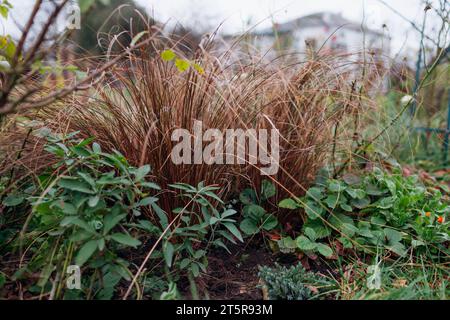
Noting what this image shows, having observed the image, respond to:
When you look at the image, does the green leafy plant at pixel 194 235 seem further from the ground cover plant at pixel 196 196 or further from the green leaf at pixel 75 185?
the green leaf at pixel 75 185

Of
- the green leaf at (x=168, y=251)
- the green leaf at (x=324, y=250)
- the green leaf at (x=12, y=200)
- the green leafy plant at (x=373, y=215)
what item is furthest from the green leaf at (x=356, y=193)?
the green leaf at (x=12, y=200)

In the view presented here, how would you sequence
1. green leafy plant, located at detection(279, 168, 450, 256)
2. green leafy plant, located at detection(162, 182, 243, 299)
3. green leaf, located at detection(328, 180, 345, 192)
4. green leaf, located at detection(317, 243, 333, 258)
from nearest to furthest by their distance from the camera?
green leafy plant, located at detection(162, 182, 243, 299), green leaf, located at detection(317, 243, 333, 258), green leafy plant, located at detection(279, 168, 450, 256), green leaf, located at detection(328, 180, 345, 192)

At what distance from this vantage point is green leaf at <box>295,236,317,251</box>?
1.62 meters

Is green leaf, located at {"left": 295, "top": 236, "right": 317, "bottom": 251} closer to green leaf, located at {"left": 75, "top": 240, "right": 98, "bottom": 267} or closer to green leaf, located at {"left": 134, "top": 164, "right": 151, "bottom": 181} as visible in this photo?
green leaf, located at {"left": 134, "top": 164, "right": 151, "bottom": 181}

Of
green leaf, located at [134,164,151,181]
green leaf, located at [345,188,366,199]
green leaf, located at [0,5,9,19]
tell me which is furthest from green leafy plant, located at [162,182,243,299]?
green leaf, located at [0,5,9,19]

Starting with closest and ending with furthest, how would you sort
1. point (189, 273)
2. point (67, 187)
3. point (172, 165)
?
point (67, 187) → point (189, 273) → point (172, 165)

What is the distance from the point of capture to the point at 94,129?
5.74 feet

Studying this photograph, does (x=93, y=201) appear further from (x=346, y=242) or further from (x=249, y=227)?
(x=346, y=242)

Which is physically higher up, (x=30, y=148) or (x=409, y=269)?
(x=30, y=148)

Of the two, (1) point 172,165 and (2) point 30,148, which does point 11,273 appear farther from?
(1) point 172,165

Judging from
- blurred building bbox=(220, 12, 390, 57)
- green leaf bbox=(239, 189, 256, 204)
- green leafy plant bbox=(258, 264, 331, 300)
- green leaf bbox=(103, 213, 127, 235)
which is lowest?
green leafy plant bbox=(258, 264, 331, 300)

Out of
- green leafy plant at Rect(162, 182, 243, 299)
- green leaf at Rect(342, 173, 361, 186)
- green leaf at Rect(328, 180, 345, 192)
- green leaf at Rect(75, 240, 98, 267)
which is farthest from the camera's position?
green leaf at Rect(342, 173, 361, 186)
